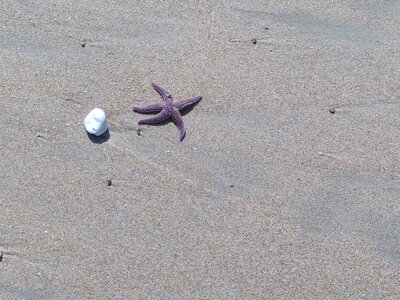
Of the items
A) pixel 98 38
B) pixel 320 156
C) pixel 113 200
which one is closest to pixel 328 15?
pixel 320 156

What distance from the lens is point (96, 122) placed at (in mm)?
3871

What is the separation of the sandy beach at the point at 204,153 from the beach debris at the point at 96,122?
0.09m

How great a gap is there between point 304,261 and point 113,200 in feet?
3.99

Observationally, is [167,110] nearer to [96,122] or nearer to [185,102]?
[185,102]

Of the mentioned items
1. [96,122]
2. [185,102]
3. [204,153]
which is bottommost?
[204,153]

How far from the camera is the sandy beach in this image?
3.78 meters

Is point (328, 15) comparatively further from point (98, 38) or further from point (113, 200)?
point (113, 200)

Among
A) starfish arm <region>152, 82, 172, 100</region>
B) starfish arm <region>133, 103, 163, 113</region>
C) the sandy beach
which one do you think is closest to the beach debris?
the sandy beach

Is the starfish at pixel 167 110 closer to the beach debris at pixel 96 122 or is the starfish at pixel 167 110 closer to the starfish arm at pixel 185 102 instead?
the starfish arm at pixel 185 102

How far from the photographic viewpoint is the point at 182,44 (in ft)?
13.6

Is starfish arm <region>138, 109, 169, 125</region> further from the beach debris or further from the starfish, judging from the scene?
the beach debris

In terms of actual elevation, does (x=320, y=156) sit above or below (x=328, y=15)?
below


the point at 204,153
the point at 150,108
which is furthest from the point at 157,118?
the point at 204,153

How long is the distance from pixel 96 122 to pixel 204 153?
70 centimetres
